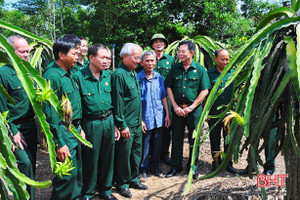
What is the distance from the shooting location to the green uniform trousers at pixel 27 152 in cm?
278

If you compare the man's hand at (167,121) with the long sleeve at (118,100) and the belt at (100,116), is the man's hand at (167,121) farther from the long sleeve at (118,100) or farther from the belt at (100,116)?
the belt at (100,116)

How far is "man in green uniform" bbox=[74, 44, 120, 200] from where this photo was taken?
3.21 m

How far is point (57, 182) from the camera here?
2.89 metres

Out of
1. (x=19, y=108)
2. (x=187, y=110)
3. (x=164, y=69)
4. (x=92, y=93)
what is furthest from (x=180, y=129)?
(x=19, y=108)

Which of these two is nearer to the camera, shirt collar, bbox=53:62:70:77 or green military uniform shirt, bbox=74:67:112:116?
shirt collar, bbox=53:62:70:77

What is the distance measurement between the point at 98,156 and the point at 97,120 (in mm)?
452

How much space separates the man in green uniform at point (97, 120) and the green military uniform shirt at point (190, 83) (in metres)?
1.16

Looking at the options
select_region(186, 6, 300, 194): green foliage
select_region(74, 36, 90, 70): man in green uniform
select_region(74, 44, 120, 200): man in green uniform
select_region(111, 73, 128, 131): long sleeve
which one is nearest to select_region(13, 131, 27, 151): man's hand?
select_region(74, 44, 120, 200): man in green uniform

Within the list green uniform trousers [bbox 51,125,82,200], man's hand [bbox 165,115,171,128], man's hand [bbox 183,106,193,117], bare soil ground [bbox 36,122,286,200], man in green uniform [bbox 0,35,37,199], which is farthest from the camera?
man's hand [bbox 165,115,171,128]

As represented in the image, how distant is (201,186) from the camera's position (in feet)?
12.1

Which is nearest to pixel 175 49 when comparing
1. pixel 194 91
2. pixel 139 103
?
pixel 194 91

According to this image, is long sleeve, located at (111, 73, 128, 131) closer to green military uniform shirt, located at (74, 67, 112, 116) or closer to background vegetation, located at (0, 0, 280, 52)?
green military uniform shirt, located at (74, 67, 112, 116)

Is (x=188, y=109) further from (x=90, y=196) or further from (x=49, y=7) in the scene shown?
(x=49, y=7)

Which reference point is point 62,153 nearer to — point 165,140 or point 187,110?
point 187,110
